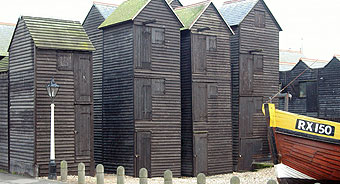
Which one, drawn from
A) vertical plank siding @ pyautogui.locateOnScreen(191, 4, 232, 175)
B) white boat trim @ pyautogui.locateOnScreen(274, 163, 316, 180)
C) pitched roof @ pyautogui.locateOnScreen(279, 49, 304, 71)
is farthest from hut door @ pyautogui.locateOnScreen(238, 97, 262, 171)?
pitched roof @ pyautogui.locateOnScreen(279, 49, 304, 71)

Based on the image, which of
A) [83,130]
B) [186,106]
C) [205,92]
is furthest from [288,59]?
Answer: [83,130]

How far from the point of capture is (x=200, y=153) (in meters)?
28.5

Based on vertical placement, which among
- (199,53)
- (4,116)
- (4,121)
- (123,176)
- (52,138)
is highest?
(199,53)

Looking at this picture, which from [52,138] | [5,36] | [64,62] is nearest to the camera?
[52,138]

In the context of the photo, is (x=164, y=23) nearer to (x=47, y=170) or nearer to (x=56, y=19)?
(x=56, y=19)

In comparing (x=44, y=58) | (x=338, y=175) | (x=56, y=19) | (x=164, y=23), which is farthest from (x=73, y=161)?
(x=338, y=175)

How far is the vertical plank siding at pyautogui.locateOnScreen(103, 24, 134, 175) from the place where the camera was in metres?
26.2

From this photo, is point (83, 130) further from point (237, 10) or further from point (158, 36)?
point (237, 10)

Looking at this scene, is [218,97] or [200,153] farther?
[218,97]

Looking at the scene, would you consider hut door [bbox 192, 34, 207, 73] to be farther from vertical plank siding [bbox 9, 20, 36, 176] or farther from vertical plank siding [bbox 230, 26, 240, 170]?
vertical plank siding [bbox 9, 20, 36, 176]

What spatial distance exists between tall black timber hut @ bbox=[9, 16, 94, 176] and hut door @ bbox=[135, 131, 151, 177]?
274 centimetres

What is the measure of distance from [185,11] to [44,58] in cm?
1046

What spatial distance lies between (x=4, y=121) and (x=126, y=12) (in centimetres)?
824

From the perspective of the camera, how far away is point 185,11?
3067 centimetres
